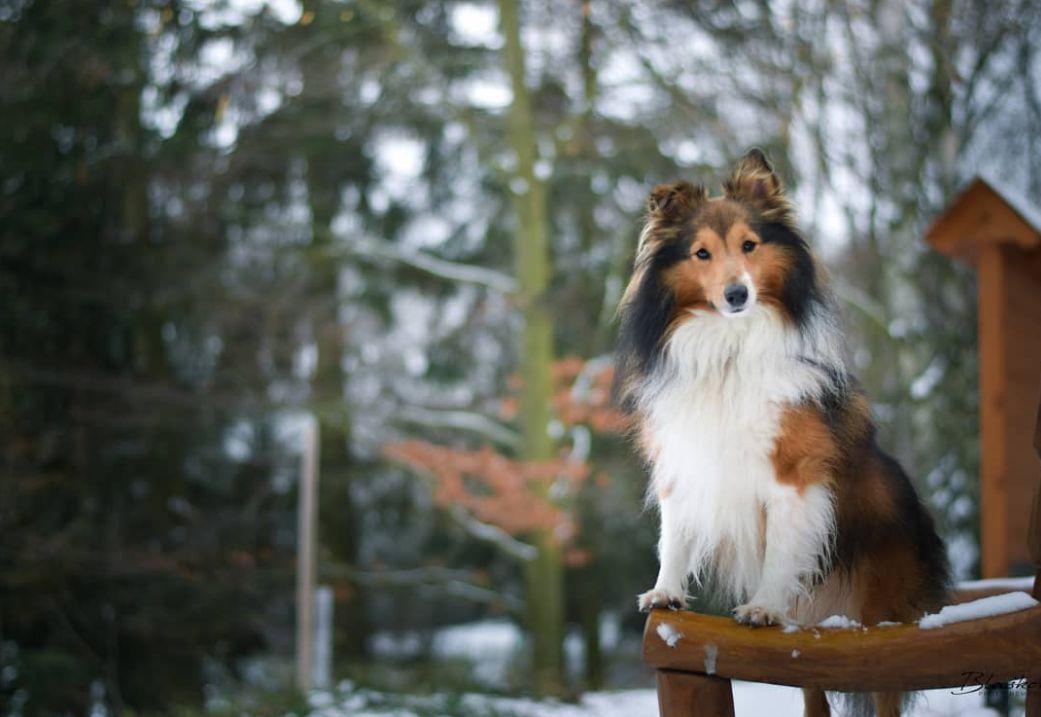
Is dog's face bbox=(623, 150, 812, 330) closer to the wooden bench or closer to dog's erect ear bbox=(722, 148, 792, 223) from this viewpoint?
dog's erect ear bbox=(722, 148, 792, 223)

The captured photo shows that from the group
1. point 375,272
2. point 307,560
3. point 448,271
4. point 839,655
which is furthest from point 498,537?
point 839,655

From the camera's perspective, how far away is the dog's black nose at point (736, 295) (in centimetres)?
219

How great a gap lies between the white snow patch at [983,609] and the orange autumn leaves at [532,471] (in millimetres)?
6810

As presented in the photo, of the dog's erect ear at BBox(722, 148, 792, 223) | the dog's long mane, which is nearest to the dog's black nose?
the dog's long mane

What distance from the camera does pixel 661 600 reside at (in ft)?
7.36

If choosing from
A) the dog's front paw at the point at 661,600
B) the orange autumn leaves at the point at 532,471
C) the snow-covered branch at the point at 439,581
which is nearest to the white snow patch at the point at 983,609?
the dog's front paw at the point at 661,600

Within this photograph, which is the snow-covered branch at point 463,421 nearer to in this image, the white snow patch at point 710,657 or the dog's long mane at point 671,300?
the dog's long mane at point 671,300

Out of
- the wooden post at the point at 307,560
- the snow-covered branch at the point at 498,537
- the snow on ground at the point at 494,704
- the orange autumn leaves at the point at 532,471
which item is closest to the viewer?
the snow on ground at the point at 494,704

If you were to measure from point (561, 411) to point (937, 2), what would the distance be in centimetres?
449

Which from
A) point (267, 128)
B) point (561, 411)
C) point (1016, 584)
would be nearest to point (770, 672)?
point (1016, 584)

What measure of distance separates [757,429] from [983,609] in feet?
1.80

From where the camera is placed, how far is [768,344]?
225 centimetres

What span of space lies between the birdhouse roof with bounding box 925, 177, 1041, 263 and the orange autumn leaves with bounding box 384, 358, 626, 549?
439 centimetres

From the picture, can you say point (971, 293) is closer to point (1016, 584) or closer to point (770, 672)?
point (1016, 584)
